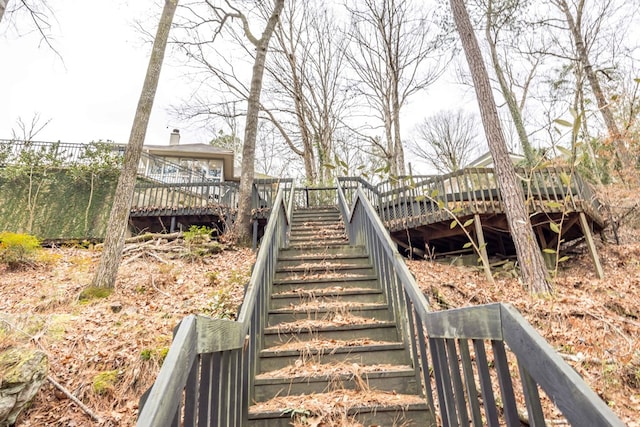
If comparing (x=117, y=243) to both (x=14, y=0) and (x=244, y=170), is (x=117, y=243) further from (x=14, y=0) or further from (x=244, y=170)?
(x=14, y=0)

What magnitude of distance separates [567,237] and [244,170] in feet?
28.0

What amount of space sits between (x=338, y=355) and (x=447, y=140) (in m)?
24.0

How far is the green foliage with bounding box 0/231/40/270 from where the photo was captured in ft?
18.8

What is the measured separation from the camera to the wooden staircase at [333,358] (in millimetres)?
2000

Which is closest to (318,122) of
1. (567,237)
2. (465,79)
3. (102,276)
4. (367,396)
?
(465,79)

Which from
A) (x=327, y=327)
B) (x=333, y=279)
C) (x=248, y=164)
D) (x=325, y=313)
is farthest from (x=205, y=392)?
(x=248, y=164)

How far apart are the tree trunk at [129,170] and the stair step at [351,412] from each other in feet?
12.6

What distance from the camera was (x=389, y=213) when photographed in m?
8.60

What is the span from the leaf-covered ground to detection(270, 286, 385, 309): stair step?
82cm

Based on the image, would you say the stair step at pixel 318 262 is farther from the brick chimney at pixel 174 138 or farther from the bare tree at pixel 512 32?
the brick chimney at pixel 174 138

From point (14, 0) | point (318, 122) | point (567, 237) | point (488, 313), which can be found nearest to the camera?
point (488, 313)

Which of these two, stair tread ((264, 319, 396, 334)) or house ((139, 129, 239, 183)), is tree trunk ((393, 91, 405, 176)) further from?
stair tread ((264, 319, 396, 334))

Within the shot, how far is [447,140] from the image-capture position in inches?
928

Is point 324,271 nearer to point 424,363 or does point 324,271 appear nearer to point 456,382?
point 424,363
